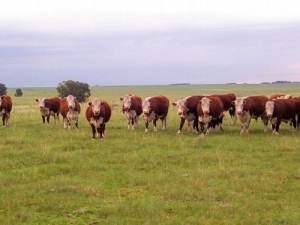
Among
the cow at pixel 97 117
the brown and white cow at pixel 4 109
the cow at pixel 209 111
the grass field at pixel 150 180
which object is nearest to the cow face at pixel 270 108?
the grass field at pixel 150 180

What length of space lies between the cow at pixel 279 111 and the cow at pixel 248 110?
0.82m

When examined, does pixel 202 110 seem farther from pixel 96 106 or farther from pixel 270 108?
pixel 96 106

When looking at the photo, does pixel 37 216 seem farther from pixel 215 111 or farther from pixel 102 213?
pixel 215 111

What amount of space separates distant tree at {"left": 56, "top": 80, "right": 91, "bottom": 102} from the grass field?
155 feet

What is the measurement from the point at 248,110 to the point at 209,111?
80.7 inches

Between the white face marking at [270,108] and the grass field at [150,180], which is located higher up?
the white face marking at [270,108]

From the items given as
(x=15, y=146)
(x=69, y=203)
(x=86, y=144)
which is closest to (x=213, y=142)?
(x=86, y=144)

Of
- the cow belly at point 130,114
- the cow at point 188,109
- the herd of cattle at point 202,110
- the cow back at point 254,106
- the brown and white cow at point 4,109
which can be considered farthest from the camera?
the brown and white cow at point 4,109

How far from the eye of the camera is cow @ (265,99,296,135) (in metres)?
19.5

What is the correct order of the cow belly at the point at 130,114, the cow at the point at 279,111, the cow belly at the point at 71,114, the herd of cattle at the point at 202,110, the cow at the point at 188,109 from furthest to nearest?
1. the cow belly at the point at 130,114
2. the cow belly at the point at 71,114
3. the cow at the point at 188,109
4. the cow at the point at 279,111
5. the herd of cattle at the point at 202,110

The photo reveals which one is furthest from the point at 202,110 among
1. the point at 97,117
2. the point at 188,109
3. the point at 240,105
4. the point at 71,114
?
the point at 71,114

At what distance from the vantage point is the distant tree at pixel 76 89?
64500mm

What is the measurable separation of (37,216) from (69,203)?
0.86m

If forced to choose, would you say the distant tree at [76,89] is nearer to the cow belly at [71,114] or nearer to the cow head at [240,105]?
A: the cow belly at [71,114]
